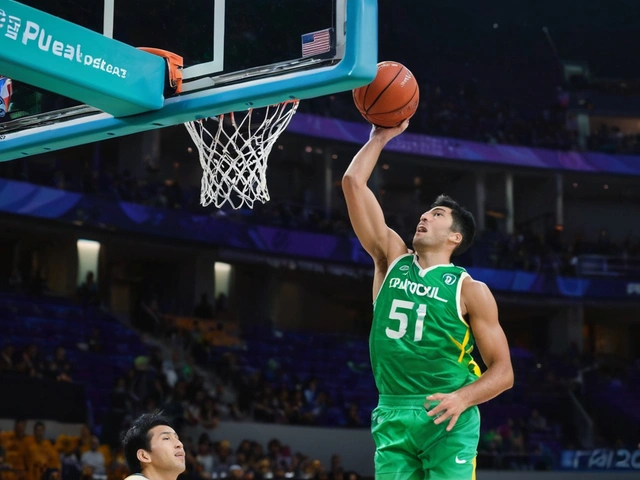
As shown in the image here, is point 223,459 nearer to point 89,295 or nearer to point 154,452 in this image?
point 89,295

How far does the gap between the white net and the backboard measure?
458 millimetres

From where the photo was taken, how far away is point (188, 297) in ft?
67.7

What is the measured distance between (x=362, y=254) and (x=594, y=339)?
31.2 ft

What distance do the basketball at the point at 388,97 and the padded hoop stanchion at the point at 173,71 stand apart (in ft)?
2.69

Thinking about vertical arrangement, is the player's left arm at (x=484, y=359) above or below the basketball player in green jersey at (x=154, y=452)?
above

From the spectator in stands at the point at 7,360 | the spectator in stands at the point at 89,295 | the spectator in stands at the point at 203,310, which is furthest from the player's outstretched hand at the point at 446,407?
the spectator in stands at the point at 203,310

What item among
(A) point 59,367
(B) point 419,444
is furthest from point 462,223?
(A) point 59,367

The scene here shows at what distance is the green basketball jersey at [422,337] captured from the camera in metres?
3.87

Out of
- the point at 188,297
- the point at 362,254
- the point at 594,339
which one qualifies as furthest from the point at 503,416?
the point at 594,339

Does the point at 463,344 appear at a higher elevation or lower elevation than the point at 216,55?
lower

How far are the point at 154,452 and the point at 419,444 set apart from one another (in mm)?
1184

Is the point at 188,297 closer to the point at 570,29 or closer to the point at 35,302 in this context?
the point at 35,302

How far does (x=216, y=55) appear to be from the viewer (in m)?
4.19

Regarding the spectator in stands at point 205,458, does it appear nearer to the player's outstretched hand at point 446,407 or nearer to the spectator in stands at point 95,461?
the spectator in stands at point 95,461
